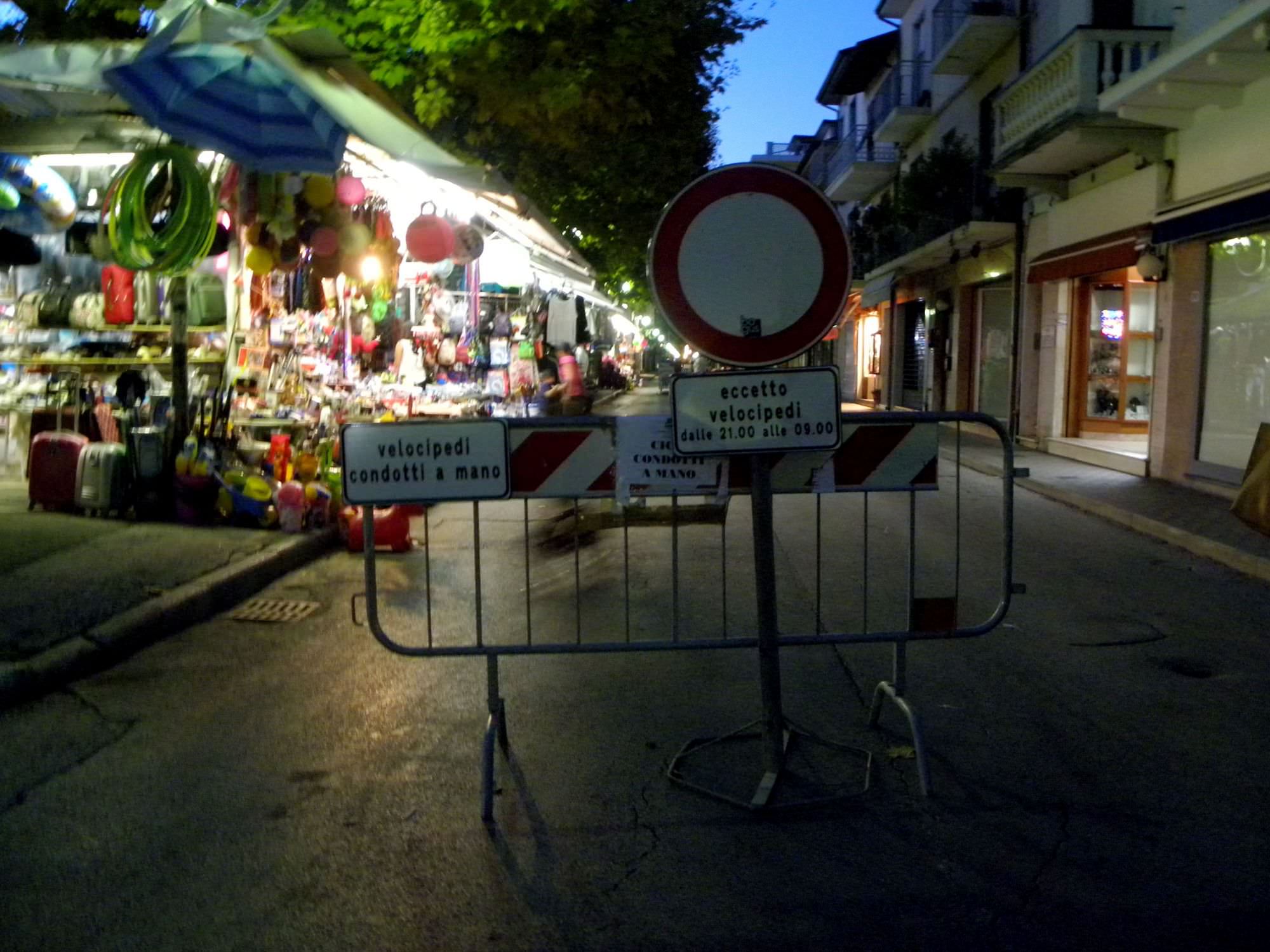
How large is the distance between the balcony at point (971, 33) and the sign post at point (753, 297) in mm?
19802

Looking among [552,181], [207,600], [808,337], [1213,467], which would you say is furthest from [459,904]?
[552,181]

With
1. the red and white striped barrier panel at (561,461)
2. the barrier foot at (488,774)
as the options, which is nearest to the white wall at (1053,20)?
the red and white striped barrier panel at (561,461)

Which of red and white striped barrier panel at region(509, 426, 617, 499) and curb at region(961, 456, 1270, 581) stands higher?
red and white striped barrier panel at region(509, 426, 617, 499)

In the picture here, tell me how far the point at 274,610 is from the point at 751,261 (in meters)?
4.97

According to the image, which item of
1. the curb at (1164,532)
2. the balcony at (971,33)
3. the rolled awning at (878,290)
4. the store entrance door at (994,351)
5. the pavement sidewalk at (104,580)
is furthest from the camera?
the rolled awning at (878,290)

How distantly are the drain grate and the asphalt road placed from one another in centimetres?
14

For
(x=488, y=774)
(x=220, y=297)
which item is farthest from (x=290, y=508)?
(x=488, y=774)

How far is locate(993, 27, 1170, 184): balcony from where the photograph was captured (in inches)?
609

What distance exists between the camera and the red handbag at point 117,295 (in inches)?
458

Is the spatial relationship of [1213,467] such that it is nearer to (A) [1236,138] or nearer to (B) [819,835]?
(A) [1236,138]

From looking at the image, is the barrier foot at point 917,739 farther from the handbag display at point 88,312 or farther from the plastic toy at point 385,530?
the handbag display at point 88,312

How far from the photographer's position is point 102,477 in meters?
9.98

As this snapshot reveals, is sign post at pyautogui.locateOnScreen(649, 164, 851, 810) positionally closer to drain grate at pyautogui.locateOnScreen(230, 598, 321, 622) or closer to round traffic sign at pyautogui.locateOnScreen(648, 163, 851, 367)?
round traffic sign at pyautogui.locateOnScreen(648, 163, 851, 367)

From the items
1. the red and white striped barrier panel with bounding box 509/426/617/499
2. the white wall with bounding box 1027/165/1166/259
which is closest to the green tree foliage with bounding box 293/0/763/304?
the white wall with bounding box 1027/165/1166/259
